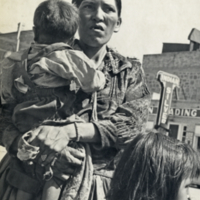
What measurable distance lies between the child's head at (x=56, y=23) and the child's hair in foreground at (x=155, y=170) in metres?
0.78

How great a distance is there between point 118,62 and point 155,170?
3.45 ft

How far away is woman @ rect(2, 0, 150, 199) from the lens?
193cm

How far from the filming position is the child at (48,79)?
1.88 meters

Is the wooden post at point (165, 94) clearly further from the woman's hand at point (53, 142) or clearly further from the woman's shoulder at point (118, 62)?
the woman's hand at point (53, 142)

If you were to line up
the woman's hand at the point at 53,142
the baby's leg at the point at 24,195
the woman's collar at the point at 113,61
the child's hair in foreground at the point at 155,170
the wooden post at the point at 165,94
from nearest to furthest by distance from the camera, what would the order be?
the child's hair in foreground at the point at 155,170 < the woman's hand at the point at 53,142 < the baby's leg at the point at 24,195 < the woman's collar at the point at 113,61 < the wooden post at the point at 165,94

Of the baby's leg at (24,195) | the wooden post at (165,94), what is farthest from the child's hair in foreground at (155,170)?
the wooden post at (165,94)

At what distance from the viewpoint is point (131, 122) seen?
6.89 ft

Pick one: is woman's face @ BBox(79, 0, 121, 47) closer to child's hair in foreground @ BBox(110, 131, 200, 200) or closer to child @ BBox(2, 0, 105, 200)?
child @ BBox(2, 0, 105, 200)

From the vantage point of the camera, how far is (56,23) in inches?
76.4

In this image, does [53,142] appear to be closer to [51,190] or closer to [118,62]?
[51,190]

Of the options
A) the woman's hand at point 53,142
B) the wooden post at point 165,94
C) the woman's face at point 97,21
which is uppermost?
the woman's face at point 97,21

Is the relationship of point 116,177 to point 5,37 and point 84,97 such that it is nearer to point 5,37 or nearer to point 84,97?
point 84,97

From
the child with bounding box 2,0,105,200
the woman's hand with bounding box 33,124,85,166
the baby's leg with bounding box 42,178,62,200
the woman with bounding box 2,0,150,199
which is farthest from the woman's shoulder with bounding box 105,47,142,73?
the baby's leg with bounding box 42,178,62,200

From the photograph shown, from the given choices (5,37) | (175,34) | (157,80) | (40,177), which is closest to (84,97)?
(40,177)
